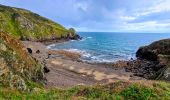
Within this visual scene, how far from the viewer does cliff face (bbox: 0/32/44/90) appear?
25.5 m

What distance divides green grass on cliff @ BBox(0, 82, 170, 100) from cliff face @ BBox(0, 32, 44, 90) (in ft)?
14.2

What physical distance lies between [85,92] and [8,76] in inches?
313

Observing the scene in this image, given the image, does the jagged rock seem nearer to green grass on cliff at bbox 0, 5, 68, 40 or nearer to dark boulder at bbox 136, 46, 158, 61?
dark boulder at bbox 136, 46, 158, 61

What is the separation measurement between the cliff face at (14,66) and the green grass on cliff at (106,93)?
14.2ft

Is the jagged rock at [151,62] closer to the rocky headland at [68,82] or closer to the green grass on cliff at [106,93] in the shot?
the rocky headland at [68,82]

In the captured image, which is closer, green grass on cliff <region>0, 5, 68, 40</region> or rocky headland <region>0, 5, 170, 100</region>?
rocky headland <region>0, 5, 170, 100</region>

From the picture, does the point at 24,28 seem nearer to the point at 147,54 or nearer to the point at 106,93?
the point at 147,54

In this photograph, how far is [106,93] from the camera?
2116 centimetres

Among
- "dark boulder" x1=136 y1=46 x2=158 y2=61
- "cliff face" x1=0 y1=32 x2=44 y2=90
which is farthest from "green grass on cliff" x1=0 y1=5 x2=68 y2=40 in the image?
"cliff face" x1=0 y1=32 x2=44 y2=90

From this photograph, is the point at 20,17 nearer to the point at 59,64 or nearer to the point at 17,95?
the point at 59,64

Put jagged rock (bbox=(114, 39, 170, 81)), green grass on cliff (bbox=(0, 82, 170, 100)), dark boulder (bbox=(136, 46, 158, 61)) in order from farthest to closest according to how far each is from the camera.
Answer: dark boulder (bbox=(136, 46, 158, 61)) → jagged rock (bbox=(114, 39, 170, 81)) → green grass on cliff (bbox=(0, 82, 170, 100))

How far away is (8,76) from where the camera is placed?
26.4 m

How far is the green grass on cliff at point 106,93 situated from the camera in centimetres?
2020

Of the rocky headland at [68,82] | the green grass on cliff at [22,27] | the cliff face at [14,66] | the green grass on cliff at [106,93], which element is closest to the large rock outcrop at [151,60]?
the rocky headland at [68,82]
